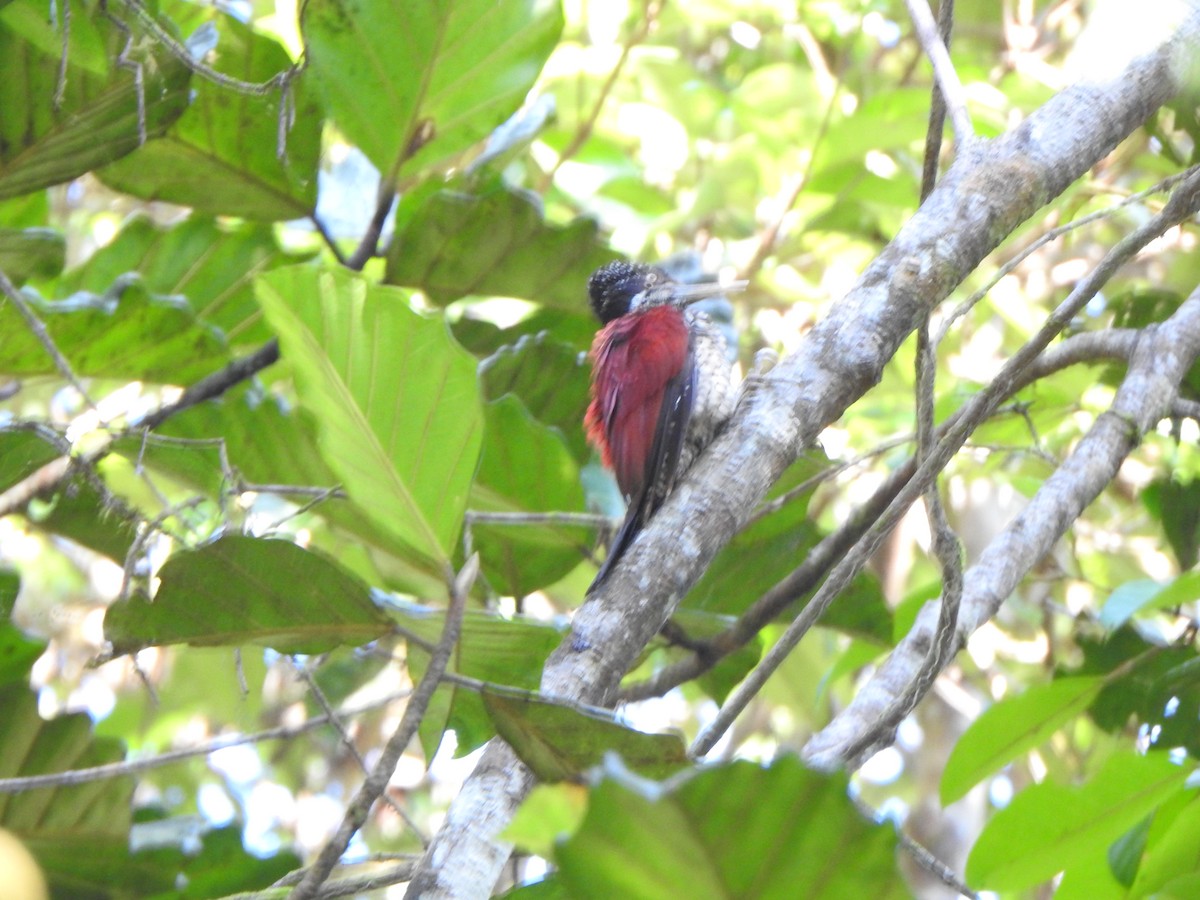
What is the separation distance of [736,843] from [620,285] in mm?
2739

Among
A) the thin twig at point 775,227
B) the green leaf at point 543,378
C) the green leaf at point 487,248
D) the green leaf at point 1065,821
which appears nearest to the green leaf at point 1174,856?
the green leaf at point 1065,821

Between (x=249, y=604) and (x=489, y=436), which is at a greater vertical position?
(x=489, y=436)

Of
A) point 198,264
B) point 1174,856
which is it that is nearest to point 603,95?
point 198,264

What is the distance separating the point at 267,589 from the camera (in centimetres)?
160

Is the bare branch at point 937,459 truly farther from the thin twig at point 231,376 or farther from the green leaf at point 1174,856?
the thin twig at point 231,376

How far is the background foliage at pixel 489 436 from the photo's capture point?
141cm

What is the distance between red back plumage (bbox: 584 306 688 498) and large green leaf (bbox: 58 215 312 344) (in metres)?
0.87

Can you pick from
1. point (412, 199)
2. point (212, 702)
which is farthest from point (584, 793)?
point (212, 702)

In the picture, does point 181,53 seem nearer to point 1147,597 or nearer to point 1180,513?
point 1147,597

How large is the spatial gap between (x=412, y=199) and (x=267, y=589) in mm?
1479

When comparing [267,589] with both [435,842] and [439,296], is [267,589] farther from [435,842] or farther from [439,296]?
[439,296]

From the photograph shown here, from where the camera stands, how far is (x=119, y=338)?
2.49 metres

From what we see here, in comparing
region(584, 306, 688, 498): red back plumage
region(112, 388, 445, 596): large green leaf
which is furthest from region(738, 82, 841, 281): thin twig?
region(112, 388, 445, 596): large green leaf

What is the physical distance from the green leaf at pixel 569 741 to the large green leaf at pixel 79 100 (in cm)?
154
